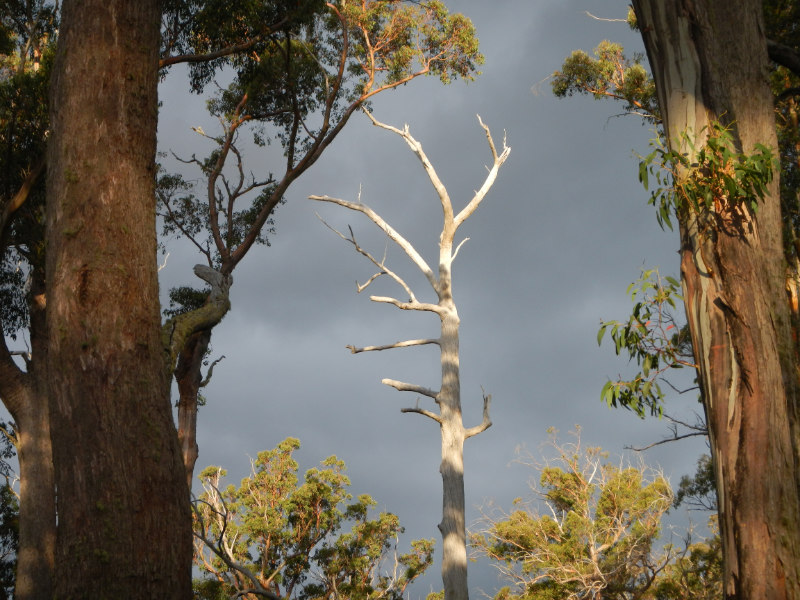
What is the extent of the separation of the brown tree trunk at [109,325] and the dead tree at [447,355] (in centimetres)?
734

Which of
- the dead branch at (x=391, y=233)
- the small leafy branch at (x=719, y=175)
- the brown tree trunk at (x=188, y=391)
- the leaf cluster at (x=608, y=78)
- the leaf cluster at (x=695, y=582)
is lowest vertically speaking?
the leaf cluster at (x=695, y=582)

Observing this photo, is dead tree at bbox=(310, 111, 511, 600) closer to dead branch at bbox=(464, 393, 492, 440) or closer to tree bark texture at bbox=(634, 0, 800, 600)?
dead branch at bbox=(464, 393, 492, 440)

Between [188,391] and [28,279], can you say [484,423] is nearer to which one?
[188,391]

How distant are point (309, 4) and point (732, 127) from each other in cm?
916

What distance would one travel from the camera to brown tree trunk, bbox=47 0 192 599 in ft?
10.5

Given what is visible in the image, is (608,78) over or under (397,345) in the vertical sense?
over

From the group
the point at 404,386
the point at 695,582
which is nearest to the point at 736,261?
the point at 404,386

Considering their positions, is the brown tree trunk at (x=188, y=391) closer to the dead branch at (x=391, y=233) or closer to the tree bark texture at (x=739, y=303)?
the dead branch at (x=391, y=233)

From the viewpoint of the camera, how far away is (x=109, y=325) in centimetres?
351

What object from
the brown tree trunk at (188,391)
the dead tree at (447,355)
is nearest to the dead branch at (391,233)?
the dead tree at (447,355)

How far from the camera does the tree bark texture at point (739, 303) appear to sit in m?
2.84

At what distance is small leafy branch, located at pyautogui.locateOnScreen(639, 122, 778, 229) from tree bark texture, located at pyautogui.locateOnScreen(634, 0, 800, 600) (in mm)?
27

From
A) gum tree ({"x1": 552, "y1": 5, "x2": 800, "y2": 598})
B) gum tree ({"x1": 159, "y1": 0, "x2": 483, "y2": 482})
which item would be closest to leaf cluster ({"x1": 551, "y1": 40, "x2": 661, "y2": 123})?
gum tree ({"x1": 159, "y1": 0, "x2": 483, "y2": 482})

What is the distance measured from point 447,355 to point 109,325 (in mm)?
8174
